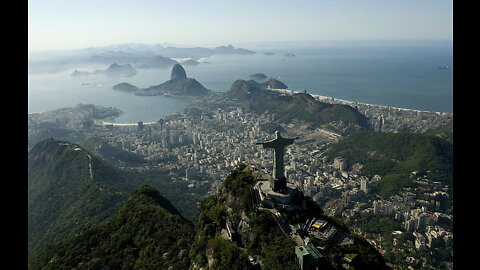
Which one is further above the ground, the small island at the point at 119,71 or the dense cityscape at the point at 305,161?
the small island at the point at 119,71

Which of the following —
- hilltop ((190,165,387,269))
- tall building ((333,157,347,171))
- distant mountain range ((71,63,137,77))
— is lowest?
tall building ((333,157,347,171))

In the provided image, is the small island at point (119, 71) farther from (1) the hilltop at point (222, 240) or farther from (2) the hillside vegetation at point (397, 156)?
(1) the hilltop at point (222, 240)

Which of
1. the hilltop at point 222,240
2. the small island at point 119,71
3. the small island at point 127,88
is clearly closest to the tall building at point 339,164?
the hilltop at point 222,240

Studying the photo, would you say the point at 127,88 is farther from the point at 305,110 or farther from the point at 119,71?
the point at 305,110

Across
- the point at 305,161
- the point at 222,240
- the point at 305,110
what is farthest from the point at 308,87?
the point at 222,240

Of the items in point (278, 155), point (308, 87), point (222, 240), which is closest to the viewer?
point (222, 240)

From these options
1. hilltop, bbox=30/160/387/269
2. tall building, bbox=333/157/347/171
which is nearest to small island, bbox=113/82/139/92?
tall building, bbox=333/157/347/171

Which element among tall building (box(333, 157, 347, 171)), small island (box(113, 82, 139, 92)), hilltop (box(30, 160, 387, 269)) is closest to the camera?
hilltop (box(30, 160, 387, 269))

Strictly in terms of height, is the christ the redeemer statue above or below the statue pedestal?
above

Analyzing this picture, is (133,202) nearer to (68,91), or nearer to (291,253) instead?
(291,253)

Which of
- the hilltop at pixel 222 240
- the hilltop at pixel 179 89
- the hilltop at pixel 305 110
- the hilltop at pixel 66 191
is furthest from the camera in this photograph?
the hilltop at pixel 179 89

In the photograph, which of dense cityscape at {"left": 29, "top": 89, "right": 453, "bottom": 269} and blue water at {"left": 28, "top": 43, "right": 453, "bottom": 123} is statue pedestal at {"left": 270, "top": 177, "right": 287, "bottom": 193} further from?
blue water at {"left": 28, "top": 43, "right": 453, "bottom": 123}
